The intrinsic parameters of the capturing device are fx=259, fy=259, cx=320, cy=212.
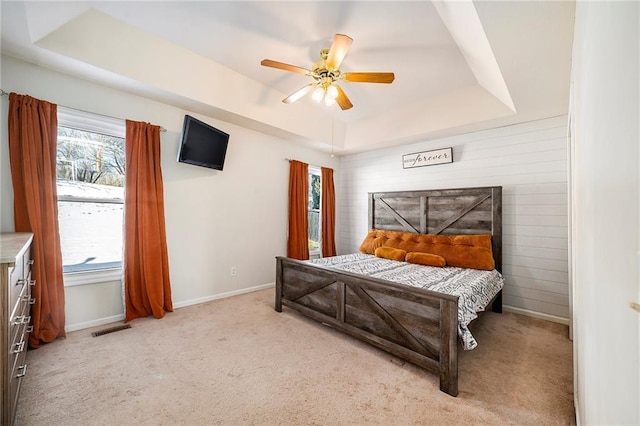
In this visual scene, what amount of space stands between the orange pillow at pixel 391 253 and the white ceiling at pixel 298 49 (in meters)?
1.91

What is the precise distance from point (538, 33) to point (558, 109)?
1796mm

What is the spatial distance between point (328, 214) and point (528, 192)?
10.4ft

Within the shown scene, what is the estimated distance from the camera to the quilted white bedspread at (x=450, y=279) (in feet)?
6.91

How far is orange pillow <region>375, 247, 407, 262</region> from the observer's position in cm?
375

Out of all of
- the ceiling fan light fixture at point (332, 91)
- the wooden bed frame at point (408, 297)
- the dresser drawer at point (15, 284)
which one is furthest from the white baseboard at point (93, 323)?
the ceiling fan light fixture at point (332, 91)

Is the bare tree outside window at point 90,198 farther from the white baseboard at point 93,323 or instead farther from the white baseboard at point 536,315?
the white baseboard at point 536,315

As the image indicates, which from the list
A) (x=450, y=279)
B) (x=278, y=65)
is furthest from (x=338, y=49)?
(x=450, y=279)

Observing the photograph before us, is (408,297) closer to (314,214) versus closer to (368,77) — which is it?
(368,77)

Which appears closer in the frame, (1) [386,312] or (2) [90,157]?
(1) [386,312]

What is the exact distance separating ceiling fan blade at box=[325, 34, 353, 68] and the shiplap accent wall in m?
2.62

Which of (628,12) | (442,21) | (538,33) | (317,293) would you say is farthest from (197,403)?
(442,21)

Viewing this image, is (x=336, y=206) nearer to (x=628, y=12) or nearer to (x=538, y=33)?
(x=538, y=33)

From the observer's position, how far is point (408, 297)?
215cm

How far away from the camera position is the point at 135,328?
276 centimetres
